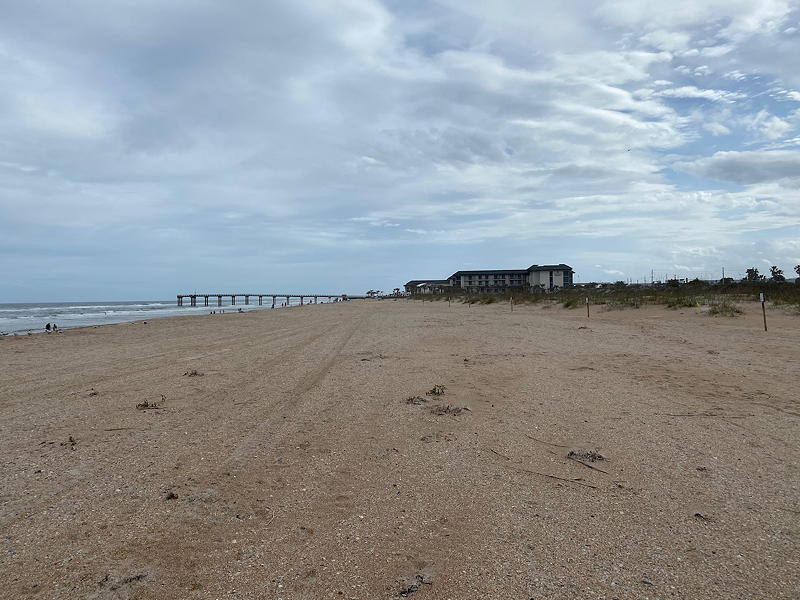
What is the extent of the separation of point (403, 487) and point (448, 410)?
2.44 m

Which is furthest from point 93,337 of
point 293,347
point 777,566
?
point 777,566

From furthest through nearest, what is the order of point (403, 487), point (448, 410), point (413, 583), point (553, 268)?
point (553, 268) → point (448, 410) → point (403, 487) → point (413, 583)

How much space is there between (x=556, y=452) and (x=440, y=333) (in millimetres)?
12178

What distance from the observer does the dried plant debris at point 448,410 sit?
6.46 meters

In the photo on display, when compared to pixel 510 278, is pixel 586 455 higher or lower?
lower

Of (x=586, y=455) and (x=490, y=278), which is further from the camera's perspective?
(x=490, y=278)

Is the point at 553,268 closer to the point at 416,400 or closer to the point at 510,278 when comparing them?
the point at 510,278

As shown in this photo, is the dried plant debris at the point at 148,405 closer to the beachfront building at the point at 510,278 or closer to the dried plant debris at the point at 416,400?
the dried plant debris at the point at 416,400

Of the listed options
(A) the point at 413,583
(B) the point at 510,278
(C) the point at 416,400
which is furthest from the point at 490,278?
(A) the point at 413,583

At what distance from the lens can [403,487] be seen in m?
4.18

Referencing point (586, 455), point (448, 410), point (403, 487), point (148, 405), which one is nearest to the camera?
point (403, 487)

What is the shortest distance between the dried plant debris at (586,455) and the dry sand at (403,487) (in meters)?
0.10

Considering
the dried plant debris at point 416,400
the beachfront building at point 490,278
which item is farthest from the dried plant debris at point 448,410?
the beachfront building at point 490,278

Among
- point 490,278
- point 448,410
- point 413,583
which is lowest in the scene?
point 413,583
